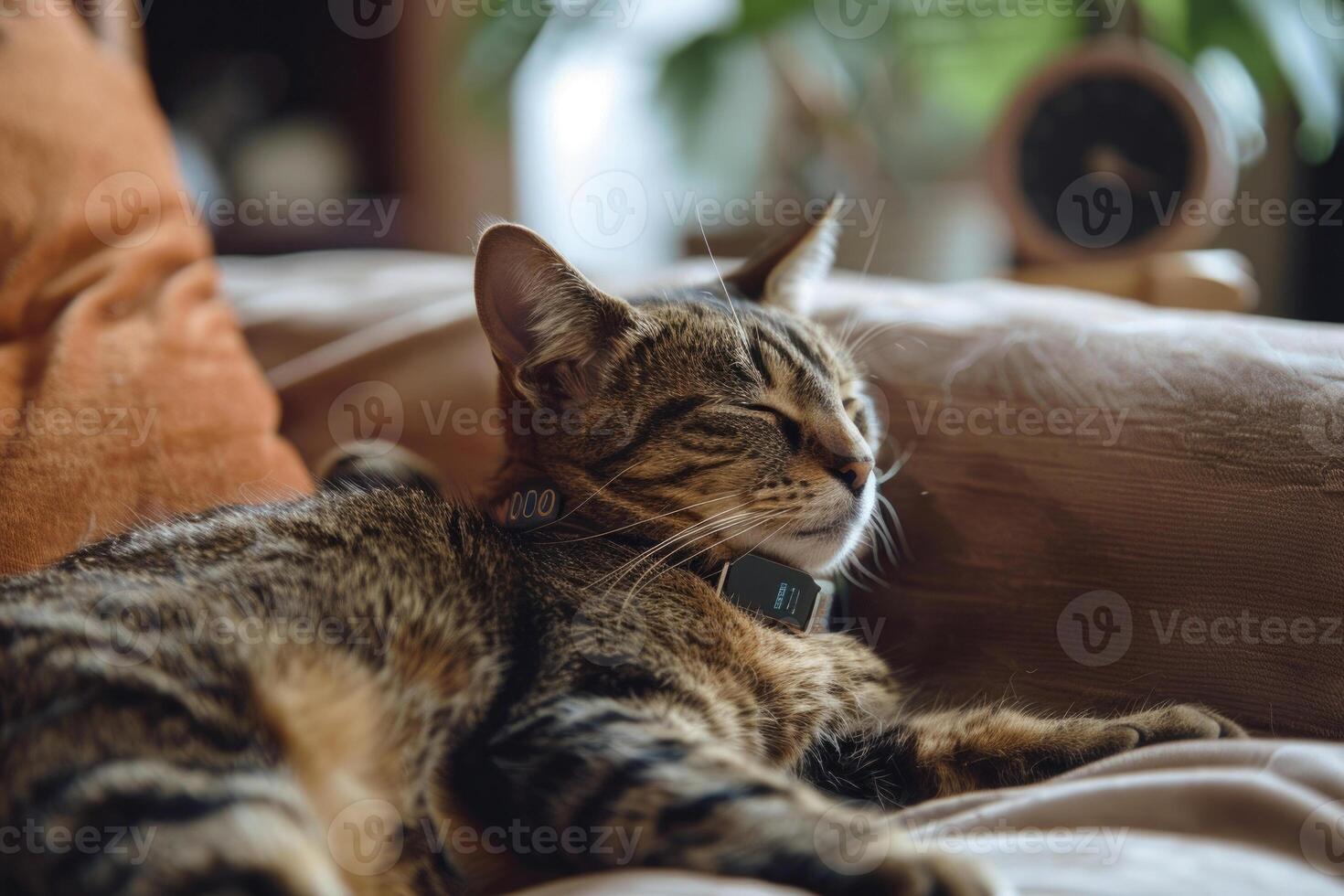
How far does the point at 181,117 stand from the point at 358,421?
3152 millimetres

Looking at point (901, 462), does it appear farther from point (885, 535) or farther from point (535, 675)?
point (535, 675)

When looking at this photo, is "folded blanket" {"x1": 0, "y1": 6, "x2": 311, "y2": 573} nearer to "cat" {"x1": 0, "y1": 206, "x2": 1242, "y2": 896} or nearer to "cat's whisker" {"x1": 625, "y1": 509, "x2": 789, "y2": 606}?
"cat" {"x1": 0, "y1": 206, "x2": 1242, "y2": 896}

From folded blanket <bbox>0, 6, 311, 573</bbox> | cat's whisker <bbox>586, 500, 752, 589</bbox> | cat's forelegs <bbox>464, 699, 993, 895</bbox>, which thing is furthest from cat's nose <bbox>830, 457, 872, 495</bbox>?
folded blanket <bbox>0, 6, 311, 573</bbox>

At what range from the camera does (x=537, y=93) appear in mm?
3588

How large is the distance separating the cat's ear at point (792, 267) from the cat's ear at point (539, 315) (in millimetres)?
308

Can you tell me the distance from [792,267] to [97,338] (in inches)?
36.0

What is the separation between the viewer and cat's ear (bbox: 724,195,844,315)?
1.31 metres

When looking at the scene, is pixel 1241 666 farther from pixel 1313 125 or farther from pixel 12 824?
pixel 1313 125

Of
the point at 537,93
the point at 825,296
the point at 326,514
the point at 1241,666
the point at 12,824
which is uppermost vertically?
the point at 537,93

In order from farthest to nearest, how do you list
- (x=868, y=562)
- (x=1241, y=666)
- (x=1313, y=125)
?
(x=1313, y=125) → (x=868, y=562) → (x=1241, y=666)

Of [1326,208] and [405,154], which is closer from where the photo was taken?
[1326,208]

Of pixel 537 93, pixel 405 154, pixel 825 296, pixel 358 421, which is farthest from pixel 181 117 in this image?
pixel 825 296

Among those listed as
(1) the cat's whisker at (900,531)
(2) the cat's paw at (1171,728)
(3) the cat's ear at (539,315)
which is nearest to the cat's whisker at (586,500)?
(3) the cat's ear at (539,315)

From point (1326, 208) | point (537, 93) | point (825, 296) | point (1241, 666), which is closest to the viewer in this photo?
point (1241, 666)
